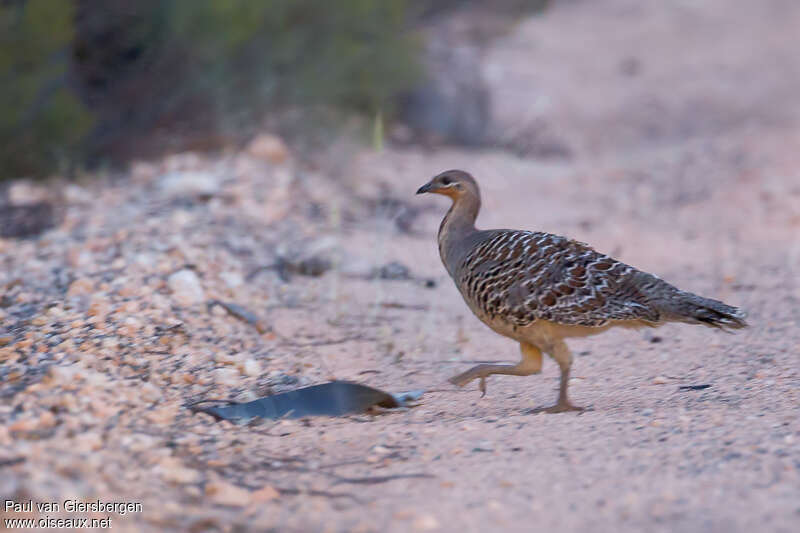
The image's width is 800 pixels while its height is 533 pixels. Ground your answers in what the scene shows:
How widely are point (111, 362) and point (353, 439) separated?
4.61ft

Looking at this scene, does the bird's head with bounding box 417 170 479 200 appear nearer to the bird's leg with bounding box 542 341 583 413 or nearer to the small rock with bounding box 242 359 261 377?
the bird's leg with bounding box 542 341 583 413

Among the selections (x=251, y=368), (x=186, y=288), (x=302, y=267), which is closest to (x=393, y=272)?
(x=302, y=267)

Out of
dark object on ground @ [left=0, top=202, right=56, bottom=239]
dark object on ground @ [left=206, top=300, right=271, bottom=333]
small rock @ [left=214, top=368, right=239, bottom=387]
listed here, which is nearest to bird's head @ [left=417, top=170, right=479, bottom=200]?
dark object on ground @ [left=206, top=300, right=271, bottom=333]

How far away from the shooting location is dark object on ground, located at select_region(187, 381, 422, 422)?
4617 millimetres

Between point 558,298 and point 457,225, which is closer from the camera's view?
point 558,298

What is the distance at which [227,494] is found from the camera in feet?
11.8

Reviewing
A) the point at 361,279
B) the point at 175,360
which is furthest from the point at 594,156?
the point at 175,360

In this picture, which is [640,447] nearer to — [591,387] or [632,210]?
[591,387]

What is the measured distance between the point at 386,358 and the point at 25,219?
434cm

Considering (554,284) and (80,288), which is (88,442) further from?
(80,288)

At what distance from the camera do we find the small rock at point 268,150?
34.3ft

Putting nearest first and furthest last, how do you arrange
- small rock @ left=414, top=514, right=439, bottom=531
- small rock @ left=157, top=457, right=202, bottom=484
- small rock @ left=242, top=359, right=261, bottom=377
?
small rock @ left=414, top=514, right=439, bottom=531 < small rock @ left=157, top=457, right=202, bottom=484 < small rock @ left=242, top=359, right=261, bottom=377

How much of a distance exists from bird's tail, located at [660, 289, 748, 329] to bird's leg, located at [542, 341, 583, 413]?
0.54 m

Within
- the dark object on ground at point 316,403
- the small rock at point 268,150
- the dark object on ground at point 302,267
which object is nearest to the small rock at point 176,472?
the dark object on ground at point 316,403
